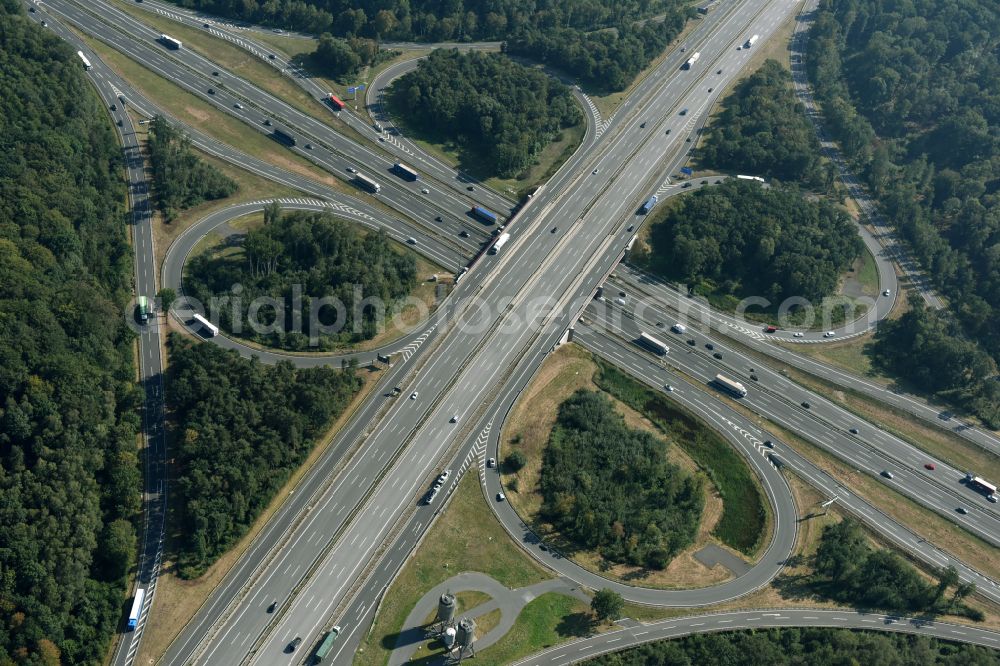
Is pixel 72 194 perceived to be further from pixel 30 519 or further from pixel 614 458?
pixel 614 458

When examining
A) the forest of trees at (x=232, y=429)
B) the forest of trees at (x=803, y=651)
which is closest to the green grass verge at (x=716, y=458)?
the forest of trees at (x=803, y=651)

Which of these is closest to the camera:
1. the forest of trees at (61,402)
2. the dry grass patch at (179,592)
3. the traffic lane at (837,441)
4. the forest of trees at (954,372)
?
the forest of trees at (61,402)

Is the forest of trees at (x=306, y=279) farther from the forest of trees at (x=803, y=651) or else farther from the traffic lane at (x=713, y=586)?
the forest of trees at (x=803, y=651)

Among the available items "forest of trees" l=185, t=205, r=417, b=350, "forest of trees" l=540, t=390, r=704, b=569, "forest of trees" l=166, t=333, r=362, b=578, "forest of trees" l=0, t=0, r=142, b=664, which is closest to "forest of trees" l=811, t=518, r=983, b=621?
"forest of trees" l=540, t=390, r=704, b=569

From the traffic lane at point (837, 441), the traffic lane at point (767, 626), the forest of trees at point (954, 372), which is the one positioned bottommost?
the traffic lane at point (767, 626)

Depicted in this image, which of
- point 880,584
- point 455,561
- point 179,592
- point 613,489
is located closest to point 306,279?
point 179,592

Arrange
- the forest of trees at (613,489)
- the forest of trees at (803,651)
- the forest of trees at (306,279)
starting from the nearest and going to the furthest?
1. the forest of trees at (803,651)
2. the forest of trees at (613,489)
3. the forest of trees at (306,279)

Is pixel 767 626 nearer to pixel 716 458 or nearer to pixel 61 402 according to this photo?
pixel 716 458
